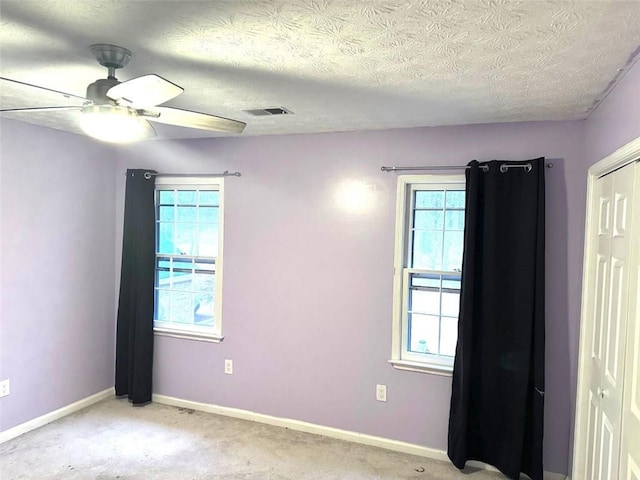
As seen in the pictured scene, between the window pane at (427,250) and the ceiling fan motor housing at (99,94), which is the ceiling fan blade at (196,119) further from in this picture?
A: the window pane at (427,250)

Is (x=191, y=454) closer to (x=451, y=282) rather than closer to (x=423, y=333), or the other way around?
(x=423, y=333)

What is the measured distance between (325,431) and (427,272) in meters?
1.46

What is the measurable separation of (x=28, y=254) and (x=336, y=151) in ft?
8.02

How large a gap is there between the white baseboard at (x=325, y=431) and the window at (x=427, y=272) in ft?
1.90

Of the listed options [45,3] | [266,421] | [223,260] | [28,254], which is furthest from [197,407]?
[45,3]

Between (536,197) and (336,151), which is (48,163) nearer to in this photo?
(336,151)

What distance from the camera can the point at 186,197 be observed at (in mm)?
4031

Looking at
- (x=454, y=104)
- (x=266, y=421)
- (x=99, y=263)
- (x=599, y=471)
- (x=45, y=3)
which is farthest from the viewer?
(x=99, y=263)

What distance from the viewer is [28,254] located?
3453 millimetres

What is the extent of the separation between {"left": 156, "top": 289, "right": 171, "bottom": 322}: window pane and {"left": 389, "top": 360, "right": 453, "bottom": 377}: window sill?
6.80ft

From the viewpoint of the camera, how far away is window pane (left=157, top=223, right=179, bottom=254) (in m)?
4.10

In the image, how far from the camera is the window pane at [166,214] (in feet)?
13.5

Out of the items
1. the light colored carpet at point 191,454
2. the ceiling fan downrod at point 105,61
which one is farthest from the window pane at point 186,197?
the ceiling fan downrod at point 105,61

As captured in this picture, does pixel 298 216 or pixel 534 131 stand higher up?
pixel 534 131
